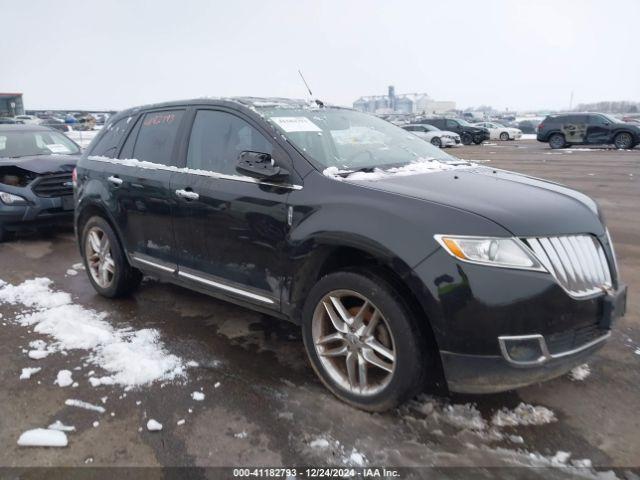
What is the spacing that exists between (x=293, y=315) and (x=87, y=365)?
149 cm

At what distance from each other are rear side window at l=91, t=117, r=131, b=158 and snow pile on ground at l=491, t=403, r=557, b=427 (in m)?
3.84

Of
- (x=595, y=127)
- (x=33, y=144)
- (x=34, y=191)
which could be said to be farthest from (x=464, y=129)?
(x=34, y=191)

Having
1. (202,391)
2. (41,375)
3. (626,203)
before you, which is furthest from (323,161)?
(626,203)

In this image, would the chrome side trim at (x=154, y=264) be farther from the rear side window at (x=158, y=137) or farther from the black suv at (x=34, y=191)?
the black suv at (x=34, y=191)

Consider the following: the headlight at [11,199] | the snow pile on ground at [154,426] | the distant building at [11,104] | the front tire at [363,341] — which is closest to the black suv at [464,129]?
the headlight at [11,199]

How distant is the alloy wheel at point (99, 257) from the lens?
4742 mm

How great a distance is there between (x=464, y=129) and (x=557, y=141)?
24.1 feet

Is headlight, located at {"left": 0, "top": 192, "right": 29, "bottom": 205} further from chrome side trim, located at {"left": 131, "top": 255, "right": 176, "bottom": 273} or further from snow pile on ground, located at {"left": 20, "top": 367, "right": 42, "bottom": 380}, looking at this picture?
snow pile on ground, located at {"left": 20, "top": 367, "right": 42, "bottom": 380}

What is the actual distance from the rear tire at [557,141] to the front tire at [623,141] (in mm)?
2122

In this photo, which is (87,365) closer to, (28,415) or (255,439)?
(28,415)

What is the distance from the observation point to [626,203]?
9.05 meters

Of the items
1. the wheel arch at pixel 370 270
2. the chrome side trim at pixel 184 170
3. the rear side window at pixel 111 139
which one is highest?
the rear side window at pixel 111 139

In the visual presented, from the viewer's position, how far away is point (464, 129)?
30.3m

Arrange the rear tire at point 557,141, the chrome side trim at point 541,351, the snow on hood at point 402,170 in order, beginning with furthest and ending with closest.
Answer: the rear tire at point 557,141
the snow on hood at point 402,170
the chrome side trim at point 541,351
